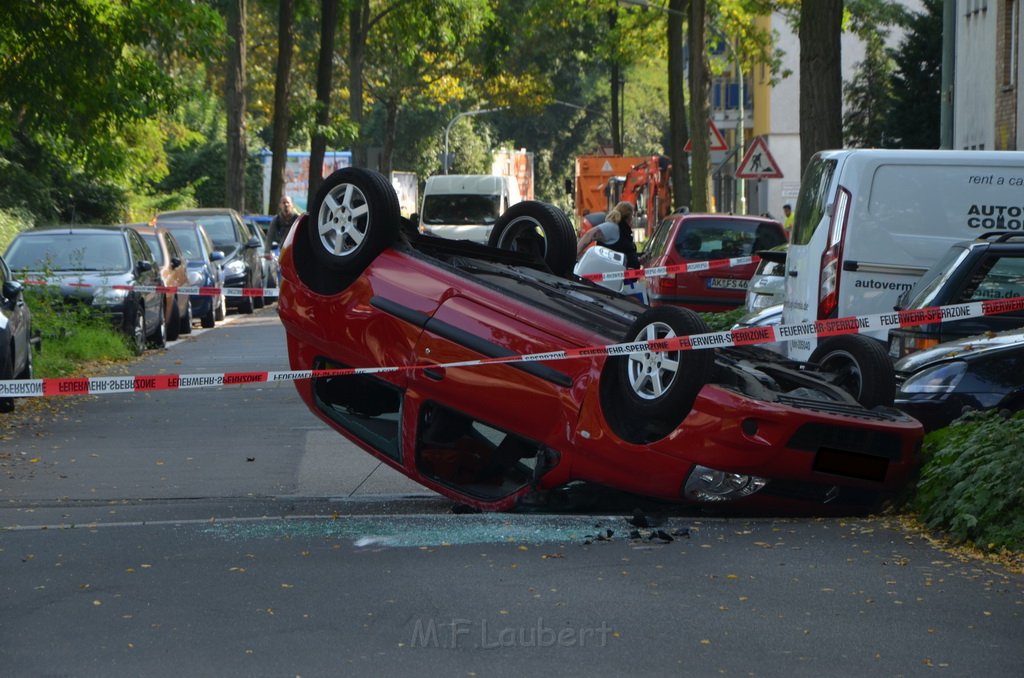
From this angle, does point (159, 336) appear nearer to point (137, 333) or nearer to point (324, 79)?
point (137, 333)

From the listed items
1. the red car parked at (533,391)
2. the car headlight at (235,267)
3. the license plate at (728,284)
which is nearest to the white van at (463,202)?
the car headlight at (235,267)

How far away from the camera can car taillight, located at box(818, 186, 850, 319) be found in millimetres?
12289

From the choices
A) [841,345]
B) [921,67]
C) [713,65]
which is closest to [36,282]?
[841,345]

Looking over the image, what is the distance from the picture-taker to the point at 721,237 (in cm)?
2216

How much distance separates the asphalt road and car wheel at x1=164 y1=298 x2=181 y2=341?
43.7 ft

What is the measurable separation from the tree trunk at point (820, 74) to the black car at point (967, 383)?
8824mm

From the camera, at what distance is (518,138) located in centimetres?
9350

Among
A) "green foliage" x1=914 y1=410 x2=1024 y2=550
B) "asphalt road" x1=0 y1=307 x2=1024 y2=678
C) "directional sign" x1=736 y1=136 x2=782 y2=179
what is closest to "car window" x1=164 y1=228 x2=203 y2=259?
"directional sign" x1=736 y1=136 x2=782 y2=179

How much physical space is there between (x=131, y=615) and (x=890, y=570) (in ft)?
10.4

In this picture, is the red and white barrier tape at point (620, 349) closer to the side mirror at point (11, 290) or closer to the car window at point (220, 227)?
the side mirror at point (11, 290)

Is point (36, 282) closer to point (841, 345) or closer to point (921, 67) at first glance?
point (841, 345)

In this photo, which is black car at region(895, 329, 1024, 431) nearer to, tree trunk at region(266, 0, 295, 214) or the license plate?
the license plate

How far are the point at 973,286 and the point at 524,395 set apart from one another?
4.20 m

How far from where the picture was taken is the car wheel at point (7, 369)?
44.7 ft
